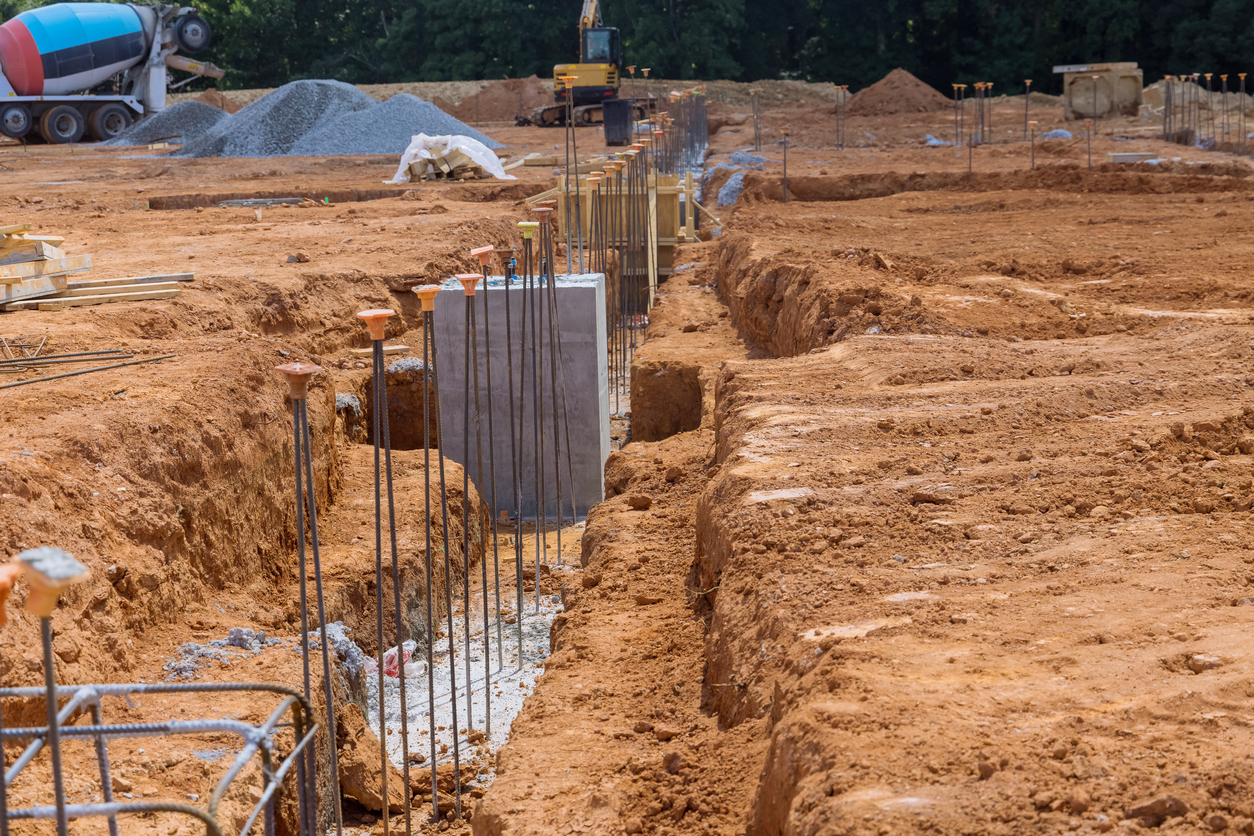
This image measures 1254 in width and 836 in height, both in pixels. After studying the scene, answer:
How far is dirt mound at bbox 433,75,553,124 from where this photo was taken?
138 ft

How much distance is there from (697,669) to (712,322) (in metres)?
8.71

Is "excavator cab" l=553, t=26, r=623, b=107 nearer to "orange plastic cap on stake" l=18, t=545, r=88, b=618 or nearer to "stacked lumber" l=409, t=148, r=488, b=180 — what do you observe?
"stacked lumber" l=409, t=148, r=488, b=180

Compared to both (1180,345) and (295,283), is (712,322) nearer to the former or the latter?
(295,283)

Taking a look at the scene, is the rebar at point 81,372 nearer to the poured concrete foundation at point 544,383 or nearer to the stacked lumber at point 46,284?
the stacked lumber at point 46,284

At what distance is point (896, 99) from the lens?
36.9 metres

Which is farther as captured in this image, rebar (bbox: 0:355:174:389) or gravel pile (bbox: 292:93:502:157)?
gravel pile (bbox: 292:93:502:157)

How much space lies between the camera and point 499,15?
46812mm

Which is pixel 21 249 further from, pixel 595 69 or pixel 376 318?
pixel 595 69

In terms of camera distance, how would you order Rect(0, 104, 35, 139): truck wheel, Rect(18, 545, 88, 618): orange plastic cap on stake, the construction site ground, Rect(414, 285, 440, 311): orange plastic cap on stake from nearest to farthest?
Rect(18, 545, 88, 618): orange plastic cap on stake
the construction site ground
Rect(414, 285, 440, 311): orange plastic cap on stake
Rect(0, 104, 35, 139): truck wheel

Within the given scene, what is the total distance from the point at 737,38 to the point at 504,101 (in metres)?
11.6

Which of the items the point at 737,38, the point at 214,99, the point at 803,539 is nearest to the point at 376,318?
the point at 803,539

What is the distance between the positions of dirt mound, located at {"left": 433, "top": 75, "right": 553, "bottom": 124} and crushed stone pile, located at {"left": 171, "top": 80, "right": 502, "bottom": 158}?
10862mm

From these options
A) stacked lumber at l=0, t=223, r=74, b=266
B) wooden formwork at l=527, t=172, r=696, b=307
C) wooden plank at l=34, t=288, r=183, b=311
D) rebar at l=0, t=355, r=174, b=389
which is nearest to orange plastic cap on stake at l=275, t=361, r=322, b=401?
rebar at l=0, t=355, r=174, b=389

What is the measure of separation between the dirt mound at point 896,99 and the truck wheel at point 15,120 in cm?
2560
